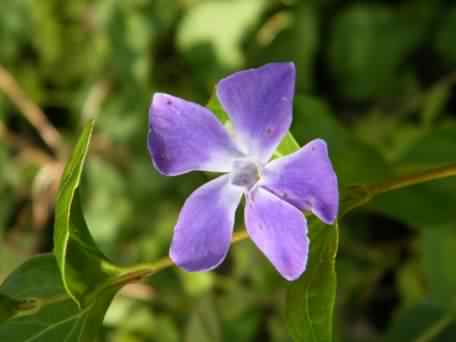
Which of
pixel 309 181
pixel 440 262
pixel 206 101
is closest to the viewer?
pixel 309 181

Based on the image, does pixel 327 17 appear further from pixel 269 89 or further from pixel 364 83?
pixel 269 89

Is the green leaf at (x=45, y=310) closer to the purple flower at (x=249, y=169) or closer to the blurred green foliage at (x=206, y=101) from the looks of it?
the purple flower at (x=249, y=169)

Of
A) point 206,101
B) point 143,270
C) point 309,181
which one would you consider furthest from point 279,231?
point 206,101

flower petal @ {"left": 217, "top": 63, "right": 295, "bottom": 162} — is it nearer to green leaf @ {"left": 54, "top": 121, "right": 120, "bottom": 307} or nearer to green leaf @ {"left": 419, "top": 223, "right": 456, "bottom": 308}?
green leaf @ {"left": 54, "top": 121, "right": 120, "bottom": 307}

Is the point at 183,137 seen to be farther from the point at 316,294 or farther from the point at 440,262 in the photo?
the point at 440,262

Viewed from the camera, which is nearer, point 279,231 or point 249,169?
point 279,231

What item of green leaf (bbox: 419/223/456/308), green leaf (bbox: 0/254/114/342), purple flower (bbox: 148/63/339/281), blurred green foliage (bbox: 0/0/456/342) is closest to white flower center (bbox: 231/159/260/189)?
purple flower (bbox: 148/63/339/281)
